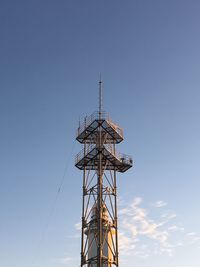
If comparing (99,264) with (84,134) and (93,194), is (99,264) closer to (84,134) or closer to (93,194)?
(93,194)

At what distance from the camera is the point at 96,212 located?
4566 cm

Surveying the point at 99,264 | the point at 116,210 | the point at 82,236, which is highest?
the point at 116,210

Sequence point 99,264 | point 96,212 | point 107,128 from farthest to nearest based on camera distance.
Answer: point 107,128, point 96,212, point 99,264

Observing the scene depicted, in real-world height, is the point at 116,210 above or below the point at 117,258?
above

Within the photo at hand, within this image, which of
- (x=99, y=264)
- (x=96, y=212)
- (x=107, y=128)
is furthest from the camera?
(x=107, y=128)

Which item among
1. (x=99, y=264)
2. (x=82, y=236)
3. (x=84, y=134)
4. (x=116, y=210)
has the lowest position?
(x=99, y=264)

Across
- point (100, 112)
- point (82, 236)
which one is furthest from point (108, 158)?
point (82, 236)

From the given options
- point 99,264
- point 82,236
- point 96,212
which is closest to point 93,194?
point 96,212

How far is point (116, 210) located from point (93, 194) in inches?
134

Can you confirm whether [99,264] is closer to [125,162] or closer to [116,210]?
[116,210]

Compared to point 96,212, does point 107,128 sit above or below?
above

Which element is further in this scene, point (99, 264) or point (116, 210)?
point (116, 210)

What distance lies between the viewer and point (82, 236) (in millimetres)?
44688

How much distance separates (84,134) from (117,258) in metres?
15.8
